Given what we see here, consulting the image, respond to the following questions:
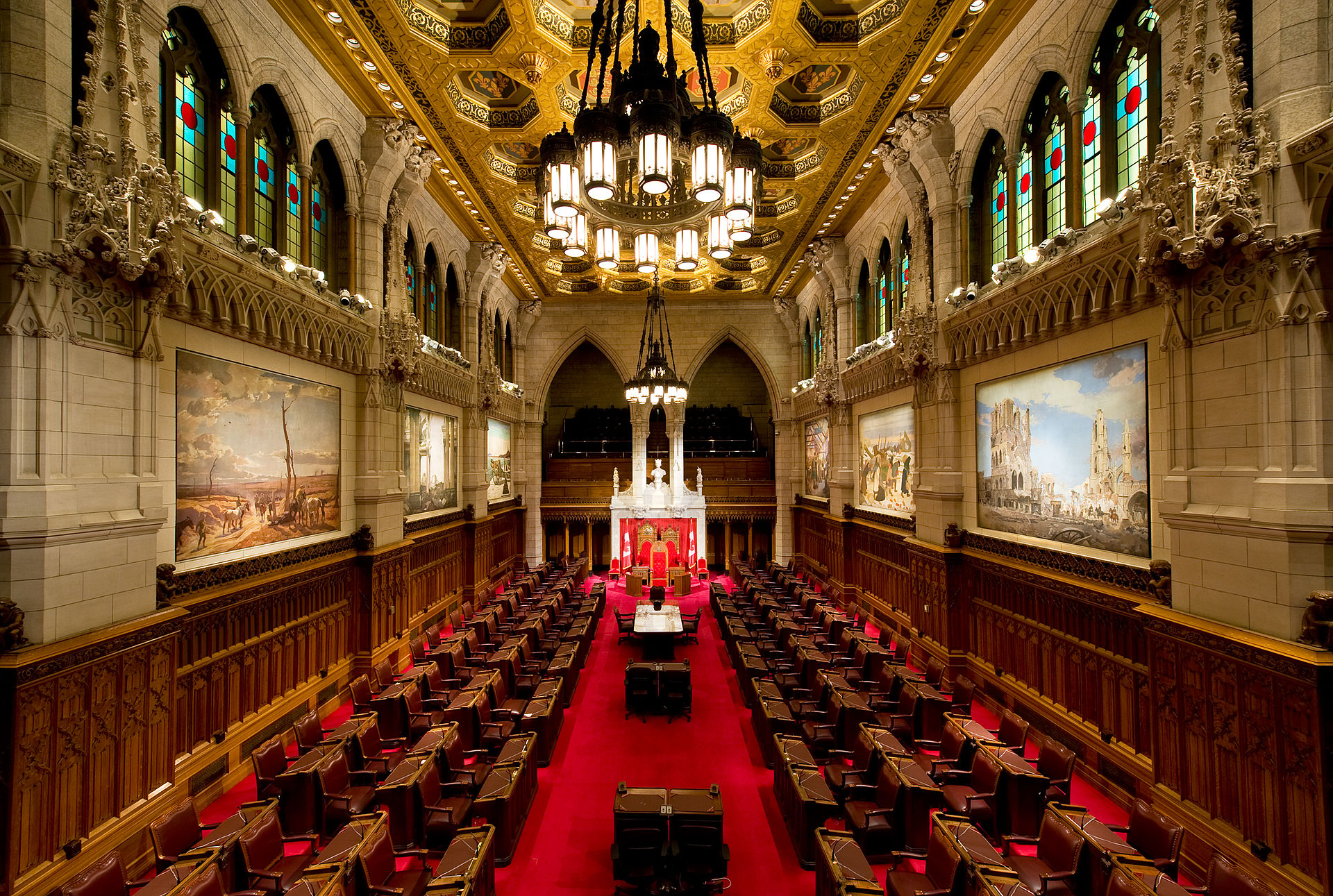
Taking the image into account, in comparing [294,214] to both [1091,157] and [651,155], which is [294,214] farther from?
[1091,157]

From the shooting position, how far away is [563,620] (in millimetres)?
12156

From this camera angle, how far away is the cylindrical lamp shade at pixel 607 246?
732 cm

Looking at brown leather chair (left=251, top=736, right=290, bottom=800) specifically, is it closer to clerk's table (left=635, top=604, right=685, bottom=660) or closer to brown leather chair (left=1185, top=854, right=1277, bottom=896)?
clerk's table (left=635, top=604, right=685, bottom=660)

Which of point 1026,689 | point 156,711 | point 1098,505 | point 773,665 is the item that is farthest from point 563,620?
point 1098,505

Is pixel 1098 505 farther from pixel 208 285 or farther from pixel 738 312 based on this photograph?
pixel 738 312

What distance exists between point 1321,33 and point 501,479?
1828 cm

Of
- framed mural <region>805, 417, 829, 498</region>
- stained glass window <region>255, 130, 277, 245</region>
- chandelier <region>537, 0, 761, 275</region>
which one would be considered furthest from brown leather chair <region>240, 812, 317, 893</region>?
framed mural <region>805, 417, 829, 498</region>

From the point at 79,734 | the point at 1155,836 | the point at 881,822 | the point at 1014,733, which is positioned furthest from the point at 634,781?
the point at 79,734

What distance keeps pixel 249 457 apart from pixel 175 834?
416cm

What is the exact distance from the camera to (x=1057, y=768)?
5.61 metres

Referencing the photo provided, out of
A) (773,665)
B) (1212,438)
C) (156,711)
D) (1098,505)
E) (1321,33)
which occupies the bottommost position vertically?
(773,665)

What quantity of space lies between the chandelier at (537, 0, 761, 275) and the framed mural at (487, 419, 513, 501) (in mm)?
11666

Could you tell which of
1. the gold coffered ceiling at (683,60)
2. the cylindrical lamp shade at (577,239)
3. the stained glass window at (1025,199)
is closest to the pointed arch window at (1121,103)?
the stained glass window at (1025,199)

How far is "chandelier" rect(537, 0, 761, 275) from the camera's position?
16.1 feet
